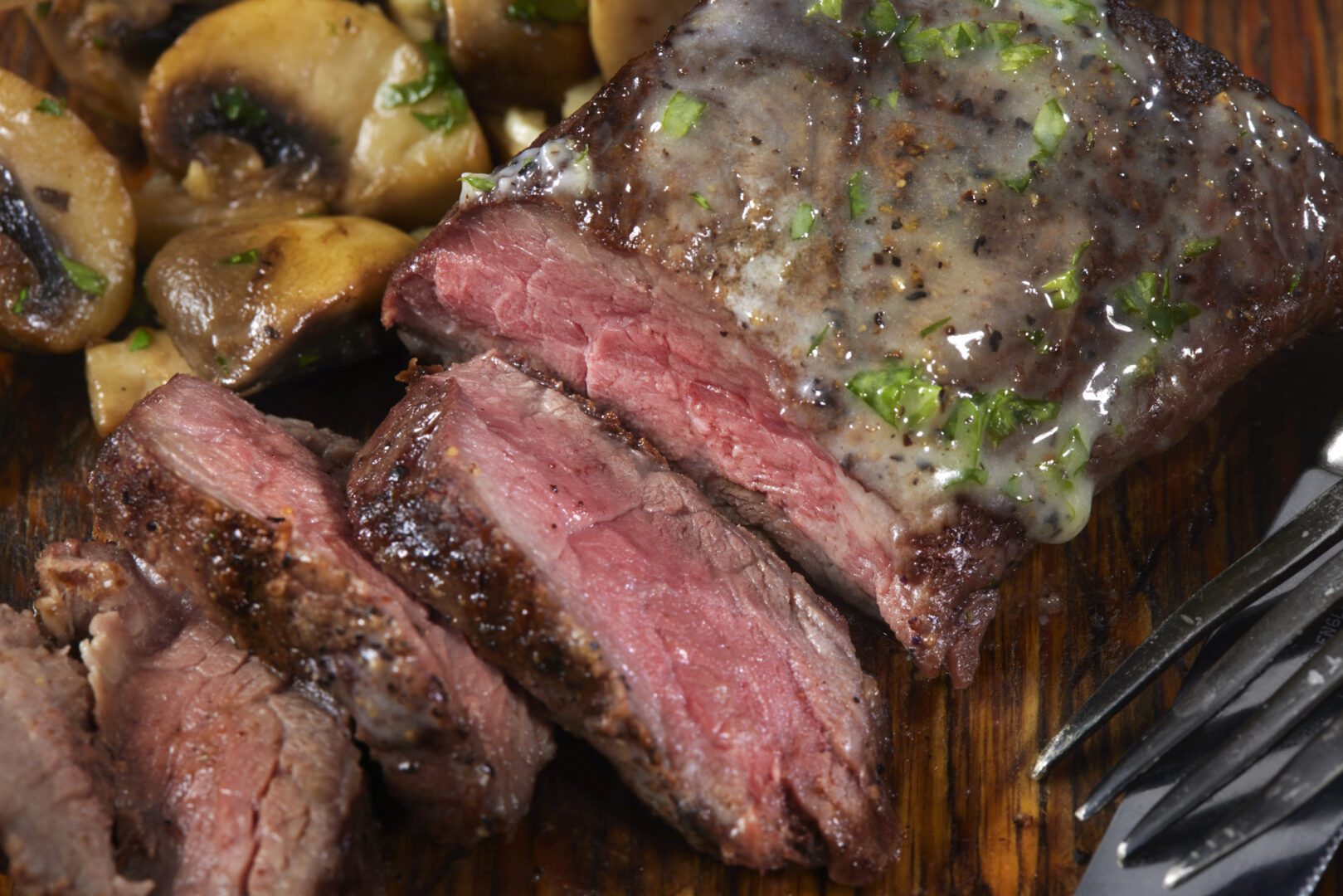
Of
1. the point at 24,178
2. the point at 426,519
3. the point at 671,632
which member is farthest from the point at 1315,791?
the point at 24,178

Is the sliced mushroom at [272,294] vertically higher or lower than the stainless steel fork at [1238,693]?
lower

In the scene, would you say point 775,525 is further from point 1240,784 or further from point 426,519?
point 1240,784

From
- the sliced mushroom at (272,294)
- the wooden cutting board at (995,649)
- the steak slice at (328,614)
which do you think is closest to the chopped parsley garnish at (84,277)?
the sliced mushroom at (272,294)

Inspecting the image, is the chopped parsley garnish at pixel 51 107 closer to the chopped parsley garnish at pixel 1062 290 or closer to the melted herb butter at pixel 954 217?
the melted herb butter at pixel 954 217

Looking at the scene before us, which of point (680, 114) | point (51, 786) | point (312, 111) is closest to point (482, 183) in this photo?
point (680, 114)

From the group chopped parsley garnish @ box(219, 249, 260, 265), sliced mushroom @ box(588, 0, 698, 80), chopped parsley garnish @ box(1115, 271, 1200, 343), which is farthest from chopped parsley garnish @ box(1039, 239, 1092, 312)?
chopped parsley garnish @ box(219, 249, 260, 265)

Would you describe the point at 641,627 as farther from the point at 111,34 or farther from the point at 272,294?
the point at 111,34

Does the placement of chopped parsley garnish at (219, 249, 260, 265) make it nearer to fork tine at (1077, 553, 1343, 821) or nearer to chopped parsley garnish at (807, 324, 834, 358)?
chopped parsley garnish at (807, 324, 834, 358)
